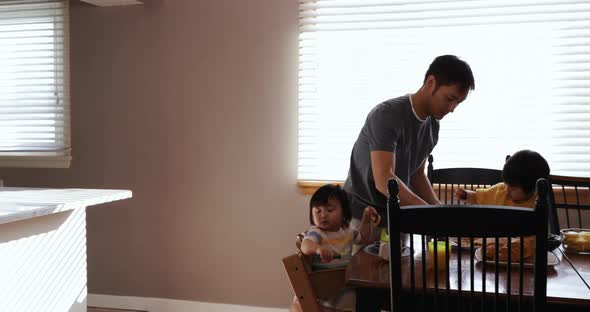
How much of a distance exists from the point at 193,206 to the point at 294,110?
86 cm

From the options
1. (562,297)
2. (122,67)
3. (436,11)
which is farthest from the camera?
(122,67)

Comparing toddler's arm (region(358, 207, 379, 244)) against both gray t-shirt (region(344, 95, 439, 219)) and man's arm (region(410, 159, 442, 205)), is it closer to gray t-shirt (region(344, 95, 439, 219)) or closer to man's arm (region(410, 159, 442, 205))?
gray t-shirt (region(344, 95, 439, 219))

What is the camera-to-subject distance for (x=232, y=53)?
11.8 ft

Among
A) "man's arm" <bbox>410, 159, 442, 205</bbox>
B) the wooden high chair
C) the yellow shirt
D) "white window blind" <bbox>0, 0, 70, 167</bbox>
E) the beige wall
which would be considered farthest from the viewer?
"white window blind" <bbox>0, 0, 70, 167</bbox>

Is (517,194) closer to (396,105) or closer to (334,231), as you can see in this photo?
(396,105)

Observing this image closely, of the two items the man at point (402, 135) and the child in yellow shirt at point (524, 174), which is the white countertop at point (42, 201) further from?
the child in yellow shirt at point (524, 174)

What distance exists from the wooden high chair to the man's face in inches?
29.4

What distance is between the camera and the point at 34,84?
12.6 ft

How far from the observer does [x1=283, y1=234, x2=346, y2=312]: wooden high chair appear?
206cm

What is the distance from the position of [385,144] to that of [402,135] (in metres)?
0.15

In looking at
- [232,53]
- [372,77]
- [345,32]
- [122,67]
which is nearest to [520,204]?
[372,77]

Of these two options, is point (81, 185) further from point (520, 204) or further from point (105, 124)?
point (520, 204)

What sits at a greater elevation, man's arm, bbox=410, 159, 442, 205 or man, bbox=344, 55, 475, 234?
man, bbox=344, 55, 475, 234

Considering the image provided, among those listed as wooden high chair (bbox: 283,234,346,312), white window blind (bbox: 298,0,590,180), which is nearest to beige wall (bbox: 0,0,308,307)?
white window blind (bbox: 298,0,590,180)
